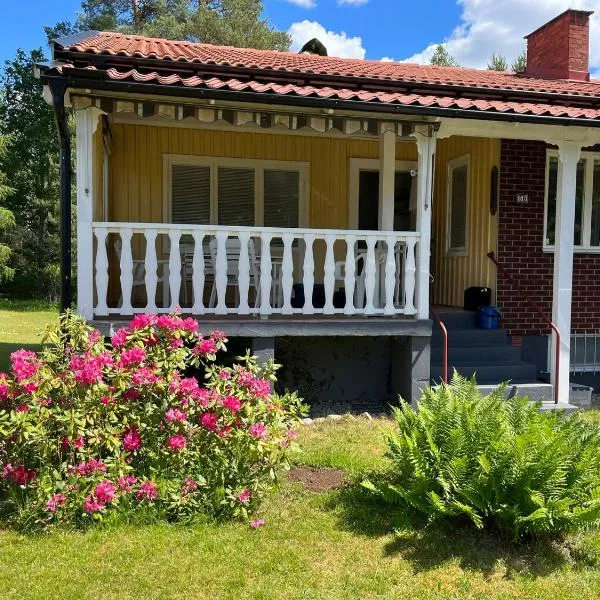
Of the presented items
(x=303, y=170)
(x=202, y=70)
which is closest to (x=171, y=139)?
(x=303, y=170)

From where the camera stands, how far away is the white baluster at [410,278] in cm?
687

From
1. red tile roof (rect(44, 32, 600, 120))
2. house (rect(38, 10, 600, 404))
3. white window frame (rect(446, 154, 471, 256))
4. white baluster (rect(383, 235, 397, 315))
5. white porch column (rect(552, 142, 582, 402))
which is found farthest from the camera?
white window frame (rect(446, 154, 471, 256))

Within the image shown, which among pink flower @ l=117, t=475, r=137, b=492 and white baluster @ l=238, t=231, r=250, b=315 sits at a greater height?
white baluster @ l=238, t=231, r=250, b=315

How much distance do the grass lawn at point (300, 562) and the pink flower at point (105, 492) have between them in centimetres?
21

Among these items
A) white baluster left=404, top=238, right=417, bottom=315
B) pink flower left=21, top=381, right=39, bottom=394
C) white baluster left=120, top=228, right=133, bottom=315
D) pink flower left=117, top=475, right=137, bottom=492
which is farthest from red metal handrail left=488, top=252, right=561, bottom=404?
pink flower left=21, top=381, right=39, bottom=394

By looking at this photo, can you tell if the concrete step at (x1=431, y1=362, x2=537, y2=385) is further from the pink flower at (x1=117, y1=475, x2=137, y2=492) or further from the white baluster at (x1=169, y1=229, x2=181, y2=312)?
the pink flower at (x1=117, y1=475, x2=137, y2=492)

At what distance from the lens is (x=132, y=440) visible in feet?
13.4

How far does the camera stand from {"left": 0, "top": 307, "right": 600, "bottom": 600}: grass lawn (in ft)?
11.0

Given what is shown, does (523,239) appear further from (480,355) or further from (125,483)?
(125,483)

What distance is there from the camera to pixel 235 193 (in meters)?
9.66

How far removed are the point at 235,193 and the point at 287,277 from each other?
11.2 ft

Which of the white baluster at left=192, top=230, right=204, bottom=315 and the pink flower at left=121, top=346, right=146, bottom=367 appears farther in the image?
the white baluster at left=192, top=230, right=204, bottom=315

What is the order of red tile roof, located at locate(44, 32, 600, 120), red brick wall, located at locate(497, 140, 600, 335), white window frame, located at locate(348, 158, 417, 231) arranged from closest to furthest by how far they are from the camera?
red tile roof, located at locate(44, 32, 600, 120)
red brick wall, located at locate(497, 140, 600, 335)
white window frame, located at locate(348, 158, 417, 231)

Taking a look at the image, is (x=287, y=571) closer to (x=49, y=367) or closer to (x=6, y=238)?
(x=49, y=367)
